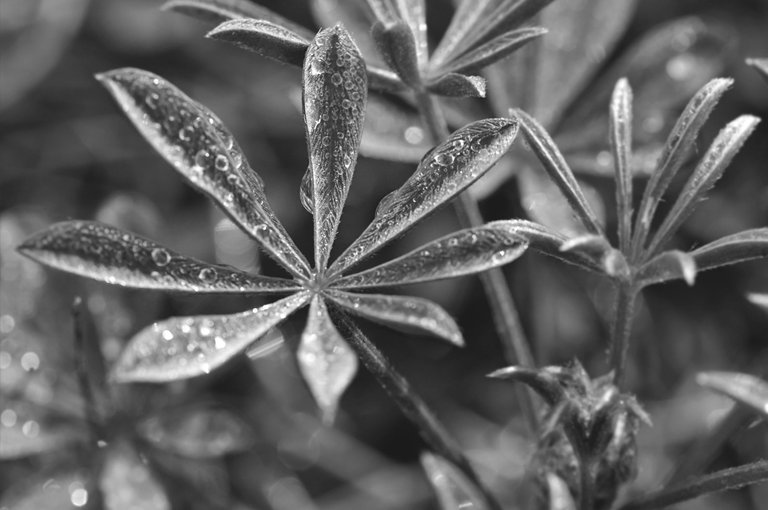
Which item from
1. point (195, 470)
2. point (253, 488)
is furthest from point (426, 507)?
point (195, 470)

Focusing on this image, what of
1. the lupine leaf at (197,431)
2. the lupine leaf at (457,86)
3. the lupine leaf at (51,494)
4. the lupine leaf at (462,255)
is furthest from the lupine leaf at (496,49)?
the lupine leaf at (51,494)

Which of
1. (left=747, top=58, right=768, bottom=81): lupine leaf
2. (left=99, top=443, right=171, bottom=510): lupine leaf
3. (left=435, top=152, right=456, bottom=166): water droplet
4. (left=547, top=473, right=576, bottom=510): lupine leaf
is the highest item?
(left=747, top=58, right=768, bottom=81): lupine leaf

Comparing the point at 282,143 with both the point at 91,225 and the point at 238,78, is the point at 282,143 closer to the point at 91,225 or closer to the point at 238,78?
the point at 238,78

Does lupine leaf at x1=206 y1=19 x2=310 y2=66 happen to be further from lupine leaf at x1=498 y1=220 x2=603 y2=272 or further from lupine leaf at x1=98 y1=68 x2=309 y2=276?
lupine leaf at x1=498 y1=220 x2=603 y2=272

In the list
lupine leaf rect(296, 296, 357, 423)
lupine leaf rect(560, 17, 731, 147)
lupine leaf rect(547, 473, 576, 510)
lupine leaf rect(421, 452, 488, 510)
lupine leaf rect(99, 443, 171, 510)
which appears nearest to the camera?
lupine leaf rect(296, 296, 357, 423)

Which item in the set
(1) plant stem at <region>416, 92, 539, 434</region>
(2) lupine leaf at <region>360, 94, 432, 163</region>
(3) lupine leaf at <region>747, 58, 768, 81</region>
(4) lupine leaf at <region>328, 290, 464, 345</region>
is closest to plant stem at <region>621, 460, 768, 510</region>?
(1) plant stem at <region>416, 92, 539, 434</region>

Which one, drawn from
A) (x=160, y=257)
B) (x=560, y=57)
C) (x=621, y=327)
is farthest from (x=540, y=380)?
(x=560, y=57)

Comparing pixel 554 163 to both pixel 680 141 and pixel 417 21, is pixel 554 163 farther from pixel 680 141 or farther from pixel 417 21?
pixel 417 21
